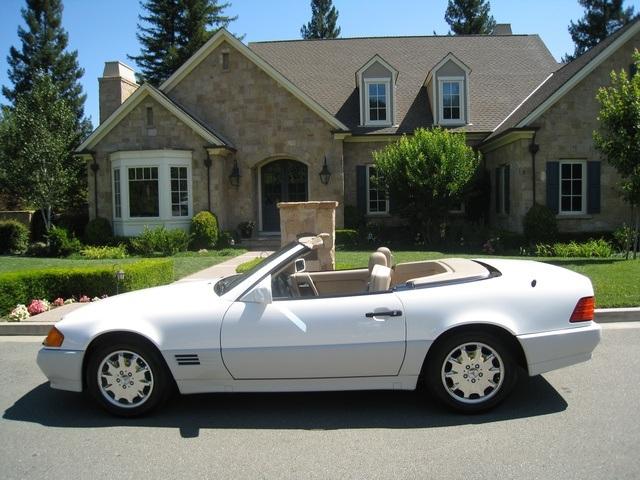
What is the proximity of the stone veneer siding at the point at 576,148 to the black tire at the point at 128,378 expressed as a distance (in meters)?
16.2

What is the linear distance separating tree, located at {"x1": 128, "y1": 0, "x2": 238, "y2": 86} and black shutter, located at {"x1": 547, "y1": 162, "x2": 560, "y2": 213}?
29780 mm

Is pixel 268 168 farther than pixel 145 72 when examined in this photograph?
No

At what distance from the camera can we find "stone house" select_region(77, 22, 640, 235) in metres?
19.0

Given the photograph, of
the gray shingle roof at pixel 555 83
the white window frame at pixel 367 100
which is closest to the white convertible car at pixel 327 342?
the gray shingle roof at pixel 555 83

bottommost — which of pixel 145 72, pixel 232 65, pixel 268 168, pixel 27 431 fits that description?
pixel 27 431

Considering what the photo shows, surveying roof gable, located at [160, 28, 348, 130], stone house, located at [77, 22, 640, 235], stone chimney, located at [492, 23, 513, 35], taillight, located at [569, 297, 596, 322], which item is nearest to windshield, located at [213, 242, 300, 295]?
taillight, located at [569, 297, 596, 322]

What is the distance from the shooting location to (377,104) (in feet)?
73.9

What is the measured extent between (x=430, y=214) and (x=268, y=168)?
664 cm

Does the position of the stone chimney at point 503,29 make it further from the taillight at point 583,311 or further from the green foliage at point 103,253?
the taillight at point 583,311

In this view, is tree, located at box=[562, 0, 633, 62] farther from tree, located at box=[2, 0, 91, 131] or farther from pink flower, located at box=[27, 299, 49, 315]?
pink flower, located at box=[27, 299, 49, 315]

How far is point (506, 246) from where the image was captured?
18.2 meters

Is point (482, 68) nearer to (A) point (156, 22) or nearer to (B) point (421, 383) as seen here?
(B) point (421, 383)

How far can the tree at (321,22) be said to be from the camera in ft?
171

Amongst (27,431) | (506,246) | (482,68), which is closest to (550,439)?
(27,431)
